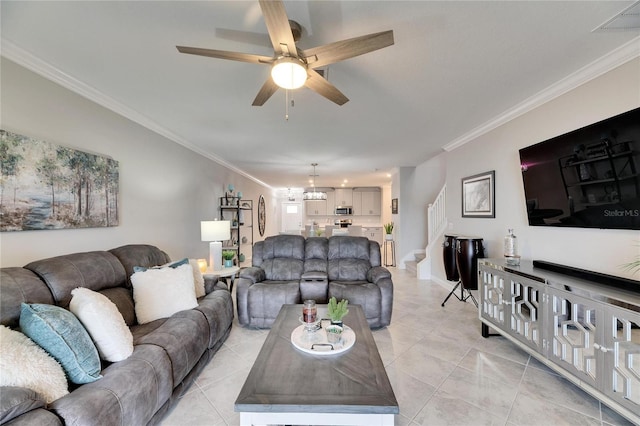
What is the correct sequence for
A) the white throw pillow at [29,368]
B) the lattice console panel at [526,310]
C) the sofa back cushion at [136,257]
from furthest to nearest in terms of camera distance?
1. the sofa back cushion at [136,257]
2. the lattice console panel at [526,310]
3. the white throw pillow at [29,368]

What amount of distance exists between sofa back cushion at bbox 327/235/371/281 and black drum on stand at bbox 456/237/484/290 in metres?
1.23

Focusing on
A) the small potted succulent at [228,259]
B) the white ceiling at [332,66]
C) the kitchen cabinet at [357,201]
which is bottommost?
the small potted succulent at [228,259]

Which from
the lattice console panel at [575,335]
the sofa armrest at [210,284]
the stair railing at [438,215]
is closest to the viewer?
the lattice console panel at [575,335]

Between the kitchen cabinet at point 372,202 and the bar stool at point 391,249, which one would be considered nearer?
the bar stool at point 391,249

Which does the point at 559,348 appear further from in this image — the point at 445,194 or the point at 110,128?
the point at 110,128

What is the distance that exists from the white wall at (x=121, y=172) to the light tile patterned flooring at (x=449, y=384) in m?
1.60

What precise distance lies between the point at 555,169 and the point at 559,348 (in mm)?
1500

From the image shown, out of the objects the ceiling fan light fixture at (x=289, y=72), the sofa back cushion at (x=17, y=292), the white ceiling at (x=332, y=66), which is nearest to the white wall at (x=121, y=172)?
the white ceiling at (x=332, y=66)

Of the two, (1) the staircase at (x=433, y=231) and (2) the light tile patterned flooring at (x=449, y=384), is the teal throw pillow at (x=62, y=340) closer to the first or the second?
(2) the light tile patterned flooring at (x=449, y=384)

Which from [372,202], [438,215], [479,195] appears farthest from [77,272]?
[372,202]

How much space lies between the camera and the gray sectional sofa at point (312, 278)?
293 cm

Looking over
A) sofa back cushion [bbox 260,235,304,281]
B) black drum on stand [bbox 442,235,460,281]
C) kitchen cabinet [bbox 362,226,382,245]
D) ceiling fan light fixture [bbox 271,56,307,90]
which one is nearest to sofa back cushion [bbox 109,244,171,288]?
sofa back cushion [bbox 260,235,304,281]

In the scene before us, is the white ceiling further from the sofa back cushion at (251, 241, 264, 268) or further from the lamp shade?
the sofa back cushion at (251, 241, 264, 268)

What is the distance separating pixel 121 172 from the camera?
2.74m
